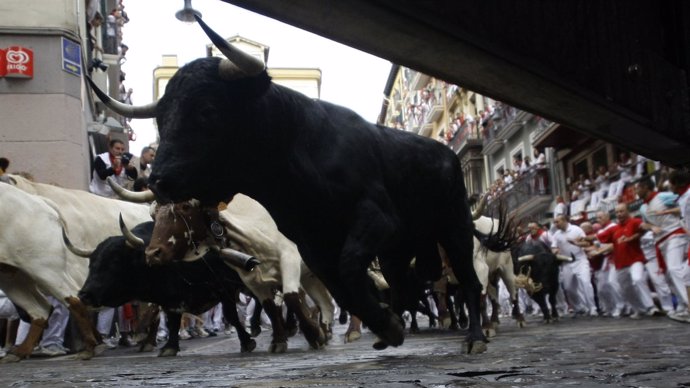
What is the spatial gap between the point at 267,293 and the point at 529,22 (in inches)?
280

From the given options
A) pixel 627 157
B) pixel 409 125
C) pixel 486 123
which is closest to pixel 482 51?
pixel 627 157

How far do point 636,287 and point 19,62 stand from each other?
1102cm

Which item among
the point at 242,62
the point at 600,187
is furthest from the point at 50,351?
the point at 600,187

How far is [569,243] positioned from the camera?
18578 mm

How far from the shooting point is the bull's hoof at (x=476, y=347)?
625 cm

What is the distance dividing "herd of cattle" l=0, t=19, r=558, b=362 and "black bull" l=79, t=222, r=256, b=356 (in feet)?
0.05

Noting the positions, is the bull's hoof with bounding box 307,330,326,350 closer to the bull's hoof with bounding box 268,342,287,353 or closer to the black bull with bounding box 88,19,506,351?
the bull's hoof with bounding box 268,342,287,353

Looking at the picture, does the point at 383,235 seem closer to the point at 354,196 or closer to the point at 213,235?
the point at 354,196

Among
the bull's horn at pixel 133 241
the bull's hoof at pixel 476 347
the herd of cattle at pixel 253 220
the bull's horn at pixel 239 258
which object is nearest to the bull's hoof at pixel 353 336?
the herd of cattle at pixel 253 220

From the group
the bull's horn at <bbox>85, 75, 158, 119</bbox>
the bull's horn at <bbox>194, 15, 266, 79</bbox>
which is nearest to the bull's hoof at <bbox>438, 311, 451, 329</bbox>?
the bull's horn at <bbox>85, 75, 158, 119</bbox>

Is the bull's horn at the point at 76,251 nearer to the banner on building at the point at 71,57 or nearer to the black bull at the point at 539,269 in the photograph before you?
the banner on building at the point at 71,57

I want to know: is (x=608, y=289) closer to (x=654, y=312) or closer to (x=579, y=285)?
(x=579, y=285)

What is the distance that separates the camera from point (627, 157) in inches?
1088

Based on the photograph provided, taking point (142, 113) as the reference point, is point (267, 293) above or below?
below
